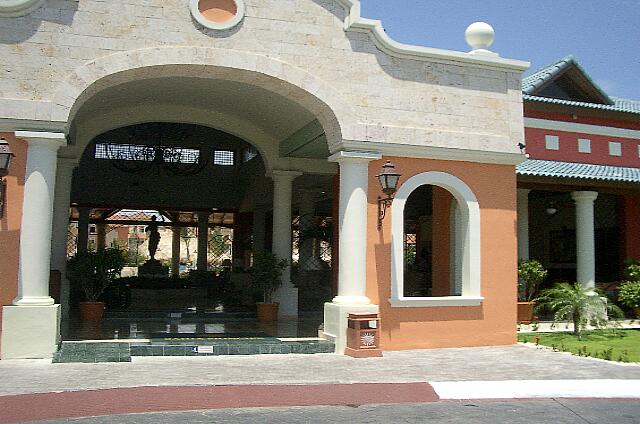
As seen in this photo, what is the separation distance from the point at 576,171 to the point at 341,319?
820 cm

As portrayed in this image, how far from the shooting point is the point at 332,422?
21.9 ft

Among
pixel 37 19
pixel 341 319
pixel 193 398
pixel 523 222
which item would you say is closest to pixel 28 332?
pixel 193 398

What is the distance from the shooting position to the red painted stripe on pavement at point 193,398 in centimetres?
693

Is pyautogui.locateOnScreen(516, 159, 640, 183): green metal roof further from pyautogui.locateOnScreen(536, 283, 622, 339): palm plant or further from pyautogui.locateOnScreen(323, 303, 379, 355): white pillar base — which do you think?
pyautogui.locateOnScreen(323, 303, 379, 355): white pillar base

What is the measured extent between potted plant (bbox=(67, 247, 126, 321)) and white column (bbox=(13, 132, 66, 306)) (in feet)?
11.4

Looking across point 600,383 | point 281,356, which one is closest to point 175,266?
point 281,356

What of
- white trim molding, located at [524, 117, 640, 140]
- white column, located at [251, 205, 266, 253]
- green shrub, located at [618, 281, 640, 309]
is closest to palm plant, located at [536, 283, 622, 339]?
green shrub, located at [618, 281, 640, 309]

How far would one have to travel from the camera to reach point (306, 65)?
11258 mm

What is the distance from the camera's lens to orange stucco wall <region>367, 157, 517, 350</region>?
38.1 feet

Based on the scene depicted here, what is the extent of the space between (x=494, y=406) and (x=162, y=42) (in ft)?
25.3

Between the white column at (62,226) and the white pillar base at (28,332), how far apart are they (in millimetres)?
4266

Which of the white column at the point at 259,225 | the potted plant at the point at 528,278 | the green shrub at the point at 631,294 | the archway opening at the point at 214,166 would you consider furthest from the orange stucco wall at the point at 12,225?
the green shrub at the point at 631,294

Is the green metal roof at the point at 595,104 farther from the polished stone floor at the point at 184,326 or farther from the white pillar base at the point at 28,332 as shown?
the white pillar base at the point at 28,332

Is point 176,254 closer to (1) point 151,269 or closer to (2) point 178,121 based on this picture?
(1) point 151,269
